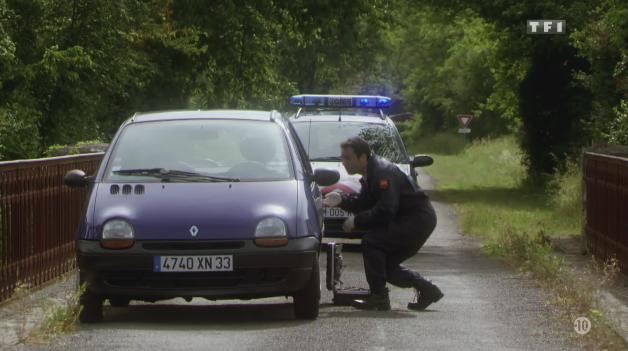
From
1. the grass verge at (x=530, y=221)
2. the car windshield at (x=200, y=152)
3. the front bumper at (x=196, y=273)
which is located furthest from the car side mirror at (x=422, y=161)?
the front bumper at (x=196, y=273)

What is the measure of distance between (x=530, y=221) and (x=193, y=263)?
14558 mm

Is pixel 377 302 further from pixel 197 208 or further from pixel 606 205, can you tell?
pixel 606 205

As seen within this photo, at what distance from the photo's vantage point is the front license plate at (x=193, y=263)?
10742 mm

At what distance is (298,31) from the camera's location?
29562 millimetres

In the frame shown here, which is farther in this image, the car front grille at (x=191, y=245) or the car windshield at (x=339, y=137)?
the car windshield at (x=339, y=137)

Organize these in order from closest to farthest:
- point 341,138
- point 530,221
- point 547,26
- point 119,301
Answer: point 119,301 < point 341,138 < point 530,221 < point 547,26

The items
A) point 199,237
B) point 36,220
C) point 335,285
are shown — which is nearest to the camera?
point 199,237

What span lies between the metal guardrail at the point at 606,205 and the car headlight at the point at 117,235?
529 cm

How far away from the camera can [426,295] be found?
1188cm

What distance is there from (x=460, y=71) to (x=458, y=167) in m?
19.9

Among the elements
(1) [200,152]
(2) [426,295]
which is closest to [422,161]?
(2) [426,295]

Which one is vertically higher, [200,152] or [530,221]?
[200,152]

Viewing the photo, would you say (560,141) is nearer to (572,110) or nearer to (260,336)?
(572,110)

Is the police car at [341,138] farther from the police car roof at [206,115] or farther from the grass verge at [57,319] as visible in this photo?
the grass verge at [57,319]
